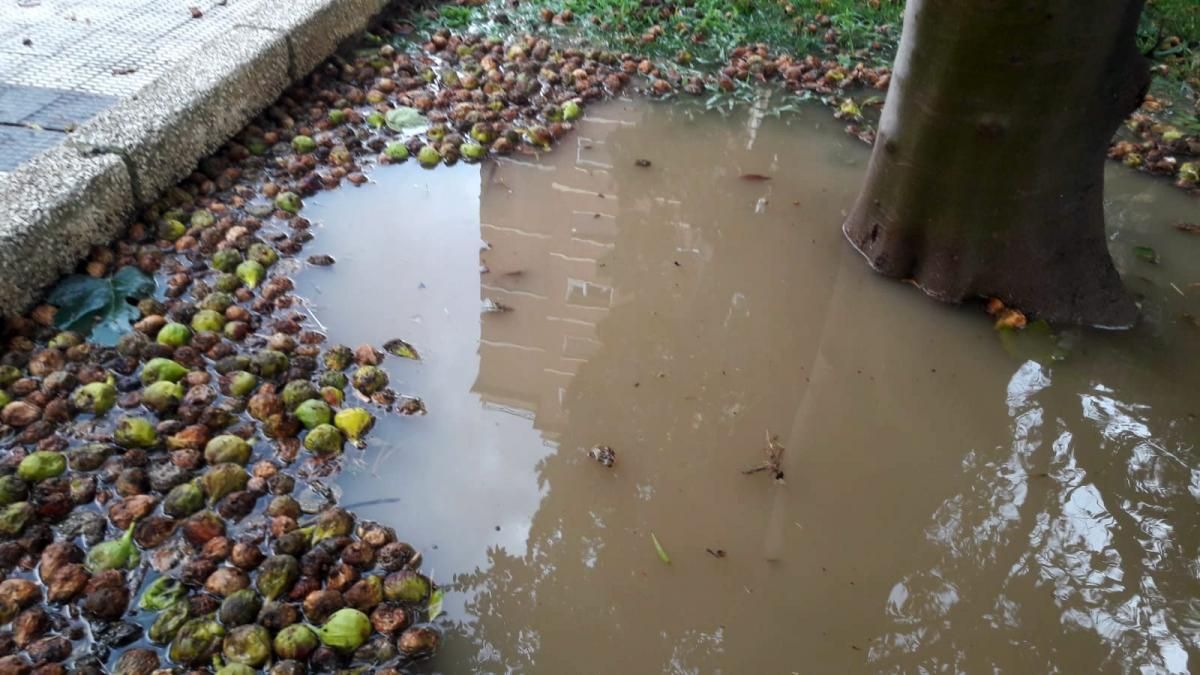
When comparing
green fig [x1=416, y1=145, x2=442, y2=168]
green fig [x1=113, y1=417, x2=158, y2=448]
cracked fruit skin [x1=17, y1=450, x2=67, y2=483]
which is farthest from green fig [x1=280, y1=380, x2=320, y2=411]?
green fig [x1=416, y1=145, x2=442, y2=168]

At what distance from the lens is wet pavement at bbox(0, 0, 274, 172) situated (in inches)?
132

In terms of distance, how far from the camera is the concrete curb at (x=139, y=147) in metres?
2.69

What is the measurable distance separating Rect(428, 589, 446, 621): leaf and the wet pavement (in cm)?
236

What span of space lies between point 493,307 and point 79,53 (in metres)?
2.51

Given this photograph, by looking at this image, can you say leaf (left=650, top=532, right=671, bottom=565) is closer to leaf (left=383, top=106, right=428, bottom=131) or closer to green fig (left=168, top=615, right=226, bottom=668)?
green fig (left=168, top=615, right=226, bottom=668)

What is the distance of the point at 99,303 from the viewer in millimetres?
2754

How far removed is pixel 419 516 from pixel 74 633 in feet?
2.68

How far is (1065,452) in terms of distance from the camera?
8.41 feet

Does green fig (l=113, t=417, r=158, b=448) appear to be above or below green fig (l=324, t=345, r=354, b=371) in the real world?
below

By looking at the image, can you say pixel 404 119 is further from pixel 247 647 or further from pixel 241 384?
pixel 247 647

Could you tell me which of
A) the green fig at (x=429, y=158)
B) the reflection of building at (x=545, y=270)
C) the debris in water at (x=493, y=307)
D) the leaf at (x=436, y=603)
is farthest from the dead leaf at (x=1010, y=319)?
the green fig at (x=429, y=158)

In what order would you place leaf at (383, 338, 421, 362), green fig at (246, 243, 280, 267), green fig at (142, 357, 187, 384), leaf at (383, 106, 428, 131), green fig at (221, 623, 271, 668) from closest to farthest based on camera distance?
green fig at (221, 623, 271, 668)
green fig at (142, 357, 187, 384)
leaf at (383, 338, 421, 362)
green fig at (246, 243, 280, 267)
leaf at (383, 106, 428, 131)

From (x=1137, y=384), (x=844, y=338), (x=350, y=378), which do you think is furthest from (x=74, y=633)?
(x=1137, y=384)

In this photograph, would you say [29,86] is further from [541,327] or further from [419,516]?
[419,516]
